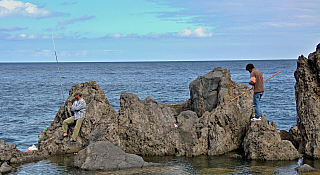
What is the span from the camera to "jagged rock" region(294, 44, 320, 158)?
12.2 metres

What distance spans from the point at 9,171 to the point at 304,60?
11369 millimetres

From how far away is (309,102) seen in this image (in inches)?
502

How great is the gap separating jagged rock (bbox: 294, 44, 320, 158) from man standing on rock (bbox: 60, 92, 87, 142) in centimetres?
856

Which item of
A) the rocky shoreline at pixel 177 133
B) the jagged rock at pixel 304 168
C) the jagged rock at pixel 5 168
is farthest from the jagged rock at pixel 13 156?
the jagged rock at pixel 304 168

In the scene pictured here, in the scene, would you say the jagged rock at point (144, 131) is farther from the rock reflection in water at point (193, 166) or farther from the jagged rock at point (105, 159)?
the jagged rock at point (105, 159)

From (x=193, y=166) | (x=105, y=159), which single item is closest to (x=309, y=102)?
(x=193, y=166)

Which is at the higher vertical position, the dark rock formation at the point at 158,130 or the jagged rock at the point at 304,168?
the dark rock formation at the point at 158,130

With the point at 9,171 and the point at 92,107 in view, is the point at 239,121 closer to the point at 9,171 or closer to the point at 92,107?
the point at 92,107

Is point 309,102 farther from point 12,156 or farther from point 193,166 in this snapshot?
point 12,156

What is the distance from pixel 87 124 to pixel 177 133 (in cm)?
372

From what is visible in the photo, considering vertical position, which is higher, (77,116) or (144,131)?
(77,116)

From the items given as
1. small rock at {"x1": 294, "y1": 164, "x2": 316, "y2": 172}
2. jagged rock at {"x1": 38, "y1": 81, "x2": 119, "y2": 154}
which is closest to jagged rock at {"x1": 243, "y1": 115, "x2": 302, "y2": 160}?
small rock at {"x1": 294, "y1": 164, "x2": 316, "y2": 172}

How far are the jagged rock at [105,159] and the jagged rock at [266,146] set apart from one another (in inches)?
148

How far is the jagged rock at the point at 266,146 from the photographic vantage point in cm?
1182
